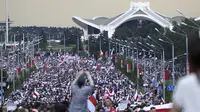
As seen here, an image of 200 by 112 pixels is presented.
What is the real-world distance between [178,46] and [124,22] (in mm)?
71467

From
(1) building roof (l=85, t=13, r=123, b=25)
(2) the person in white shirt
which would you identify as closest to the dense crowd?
(2) the person in white shirt

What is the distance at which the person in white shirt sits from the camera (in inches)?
146

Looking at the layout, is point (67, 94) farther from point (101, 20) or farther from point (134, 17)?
point (101, 20)

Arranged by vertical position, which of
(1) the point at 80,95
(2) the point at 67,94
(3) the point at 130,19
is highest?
(3) the point at 130,19

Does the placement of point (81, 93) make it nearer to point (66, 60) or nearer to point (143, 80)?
point (143, 80)

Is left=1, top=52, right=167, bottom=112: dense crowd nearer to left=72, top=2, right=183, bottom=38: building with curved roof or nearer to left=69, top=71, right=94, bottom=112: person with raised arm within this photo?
left=69, top=71, right=94, bottom=112: person with raised arm

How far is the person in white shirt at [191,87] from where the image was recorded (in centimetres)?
370

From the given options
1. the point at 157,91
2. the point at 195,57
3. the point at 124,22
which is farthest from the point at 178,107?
the point at 124,22

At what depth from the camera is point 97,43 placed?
407 ft

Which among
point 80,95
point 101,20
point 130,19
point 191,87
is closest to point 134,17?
point 130,19

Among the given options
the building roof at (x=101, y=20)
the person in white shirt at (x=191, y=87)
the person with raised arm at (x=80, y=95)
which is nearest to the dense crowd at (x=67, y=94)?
the person with raised arm at (x=80, y=95)

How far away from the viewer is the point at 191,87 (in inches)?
146

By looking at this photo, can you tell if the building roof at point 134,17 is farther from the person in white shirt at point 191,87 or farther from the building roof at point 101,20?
the person in white shirt at point 191,87

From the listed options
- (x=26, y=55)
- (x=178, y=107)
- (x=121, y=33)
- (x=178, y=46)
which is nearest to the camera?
(x=178, y=107)
